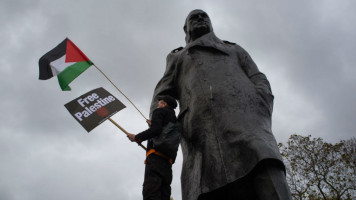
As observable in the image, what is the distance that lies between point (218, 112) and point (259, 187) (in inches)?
35.4

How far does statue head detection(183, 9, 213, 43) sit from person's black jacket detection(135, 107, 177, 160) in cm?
152

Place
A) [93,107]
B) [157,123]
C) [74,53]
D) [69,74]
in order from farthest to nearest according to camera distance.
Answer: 1. [74,53]
2. [69,74]
3. [93,107]
4. [157,123]

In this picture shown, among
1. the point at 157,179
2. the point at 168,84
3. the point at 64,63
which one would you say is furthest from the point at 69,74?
the point at 157,179

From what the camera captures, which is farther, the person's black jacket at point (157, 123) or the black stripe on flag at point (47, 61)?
the black stripe on flag at point (47, 61)

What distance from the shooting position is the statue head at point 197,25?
15.1ft

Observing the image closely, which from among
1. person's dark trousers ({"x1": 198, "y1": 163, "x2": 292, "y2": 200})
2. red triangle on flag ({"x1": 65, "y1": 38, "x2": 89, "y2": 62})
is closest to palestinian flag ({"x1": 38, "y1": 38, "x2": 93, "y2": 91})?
red triangle on flag ({"x1": 65, "y1": 38, "x2": 89, "y2": 62})

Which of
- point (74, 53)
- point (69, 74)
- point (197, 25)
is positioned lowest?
point (197, 25)

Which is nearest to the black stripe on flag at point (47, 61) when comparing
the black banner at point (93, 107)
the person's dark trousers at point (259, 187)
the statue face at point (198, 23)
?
the black banner at point (93, 107)

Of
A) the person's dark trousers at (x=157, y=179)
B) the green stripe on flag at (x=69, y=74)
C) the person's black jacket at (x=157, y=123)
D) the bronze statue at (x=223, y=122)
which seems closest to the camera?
the bronze statue at (x=223, y=122)

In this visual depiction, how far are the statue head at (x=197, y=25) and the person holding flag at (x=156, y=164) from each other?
1.70 m

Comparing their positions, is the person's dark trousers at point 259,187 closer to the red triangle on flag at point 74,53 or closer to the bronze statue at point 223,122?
the bronze statue at point 223,122

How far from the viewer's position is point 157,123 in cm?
323

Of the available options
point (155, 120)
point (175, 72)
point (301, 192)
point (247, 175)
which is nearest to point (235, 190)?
point (247, 175)

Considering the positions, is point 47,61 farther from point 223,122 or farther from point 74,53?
point 223,122
